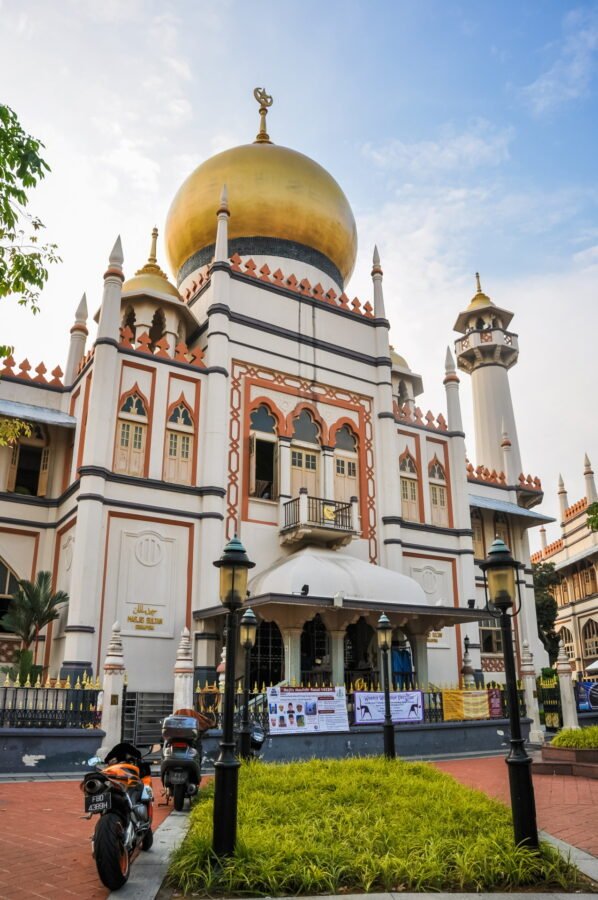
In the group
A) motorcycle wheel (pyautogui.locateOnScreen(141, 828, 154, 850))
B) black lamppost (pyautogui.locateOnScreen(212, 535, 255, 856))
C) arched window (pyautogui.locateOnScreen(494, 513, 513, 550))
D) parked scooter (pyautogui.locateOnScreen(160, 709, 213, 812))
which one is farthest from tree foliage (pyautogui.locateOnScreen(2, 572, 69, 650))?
arched window (pyautogui.locateOnScreen(494, 513, 513, 550))

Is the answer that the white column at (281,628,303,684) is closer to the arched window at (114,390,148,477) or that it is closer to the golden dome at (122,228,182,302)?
the arched window at (114,390,148,477)

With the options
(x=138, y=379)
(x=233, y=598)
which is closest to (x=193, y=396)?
(x=138, y=379)

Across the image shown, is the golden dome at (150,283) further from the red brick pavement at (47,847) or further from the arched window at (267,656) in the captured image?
the red brick pavement at (47,847)

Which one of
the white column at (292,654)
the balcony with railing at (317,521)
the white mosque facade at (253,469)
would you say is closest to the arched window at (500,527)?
the white mosque facade at (253,469)

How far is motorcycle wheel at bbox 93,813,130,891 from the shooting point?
16.5ft

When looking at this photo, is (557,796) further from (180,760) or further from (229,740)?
(229,740)

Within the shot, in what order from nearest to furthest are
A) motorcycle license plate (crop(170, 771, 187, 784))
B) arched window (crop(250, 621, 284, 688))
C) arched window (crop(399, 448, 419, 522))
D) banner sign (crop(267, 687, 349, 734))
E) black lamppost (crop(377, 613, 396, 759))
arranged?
motorcycle license plate (crop(170, 771, 187, 784)), black lamppost (crop(377, 613, 396, 759)), banner sign (crop(267, 687, 349, 734)), arched window (crop(250, 621, 284, 688)), arched window (crop(399, 448, 419, 522))

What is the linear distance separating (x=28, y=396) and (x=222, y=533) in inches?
258

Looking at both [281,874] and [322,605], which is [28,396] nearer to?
[322,605]

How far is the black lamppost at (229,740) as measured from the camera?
18.3ft

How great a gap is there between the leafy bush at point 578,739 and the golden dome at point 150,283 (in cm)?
1502

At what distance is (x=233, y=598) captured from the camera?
6410 millimetres

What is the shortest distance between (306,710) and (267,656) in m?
4.47

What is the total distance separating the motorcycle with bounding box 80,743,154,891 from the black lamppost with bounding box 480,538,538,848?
3.01 meters
